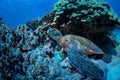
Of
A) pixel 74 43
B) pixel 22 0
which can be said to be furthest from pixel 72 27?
pixel 22 0

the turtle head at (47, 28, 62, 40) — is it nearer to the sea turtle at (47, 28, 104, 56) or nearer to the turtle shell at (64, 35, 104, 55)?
the sea turtle at (47, 28, 104, 56)

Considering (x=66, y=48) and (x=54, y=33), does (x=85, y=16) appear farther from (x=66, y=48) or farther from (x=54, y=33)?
(x=66, y=48)

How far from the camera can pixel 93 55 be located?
4.60 m

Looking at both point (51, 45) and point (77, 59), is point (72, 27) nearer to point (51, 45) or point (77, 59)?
point (51, 45)

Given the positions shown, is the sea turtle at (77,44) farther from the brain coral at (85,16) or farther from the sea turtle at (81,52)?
the brain coral at (85,16)

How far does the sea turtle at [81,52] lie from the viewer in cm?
353

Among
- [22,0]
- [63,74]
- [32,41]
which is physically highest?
[22,0]

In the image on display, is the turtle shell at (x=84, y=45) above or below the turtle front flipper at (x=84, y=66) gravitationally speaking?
above

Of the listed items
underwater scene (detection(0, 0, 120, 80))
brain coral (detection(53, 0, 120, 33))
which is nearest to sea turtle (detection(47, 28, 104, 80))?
underwater scene (detection(0, 0, 120, 80))

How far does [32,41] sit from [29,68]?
3.88 feet

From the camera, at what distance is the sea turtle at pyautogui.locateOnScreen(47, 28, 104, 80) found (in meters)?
3.53

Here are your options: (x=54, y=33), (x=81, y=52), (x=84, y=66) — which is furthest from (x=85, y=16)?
(x=84, y=66)

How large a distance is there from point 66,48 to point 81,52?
1.85 feet

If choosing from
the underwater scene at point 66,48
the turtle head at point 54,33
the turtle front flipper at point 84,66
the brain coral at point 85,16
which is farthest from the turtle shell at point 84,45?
the brain coral at point 85,16
